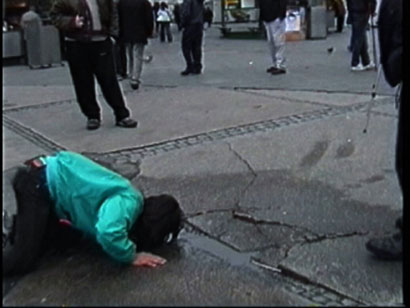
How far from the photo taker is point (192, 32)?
1187 centimetres

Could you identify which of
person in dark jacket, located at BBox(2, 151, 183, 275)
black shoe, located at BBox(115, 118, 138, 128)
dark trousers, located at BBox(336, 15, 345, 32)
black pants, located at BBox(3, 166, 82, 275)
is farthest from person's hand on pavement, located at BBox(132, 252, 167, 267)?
dark trousers, located at BBox(336, 15, 345, 32)

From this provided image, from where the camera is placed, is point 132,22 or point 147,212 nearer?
point 147,212

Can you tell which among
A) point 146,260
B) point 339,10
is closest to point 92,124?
point 146,260

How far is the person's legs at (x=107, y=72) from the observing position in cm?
712

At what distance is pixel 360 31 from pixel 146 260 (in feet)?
27.0

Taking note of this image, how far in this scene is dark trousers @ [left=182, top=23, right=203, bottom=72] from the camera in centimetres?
1187

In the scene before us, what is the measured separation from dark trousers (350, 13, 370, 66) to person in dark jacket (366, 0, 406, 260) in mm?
7476

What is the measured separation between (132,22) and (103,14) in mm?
3190

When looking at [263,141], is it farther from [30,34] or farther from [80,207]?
[30,34]

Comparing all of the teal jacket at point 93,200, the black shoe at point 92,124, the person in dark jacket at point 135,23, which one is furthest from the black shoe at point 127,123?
the teal jacket at point 93,200

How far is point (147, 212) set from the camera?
405cm

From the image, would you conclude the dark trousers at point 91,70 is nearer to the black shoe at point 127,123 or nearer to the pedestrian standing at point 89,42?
the pedestrian standing at point 89,42

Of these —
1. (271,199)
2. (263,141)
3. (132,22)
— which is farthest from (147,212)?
(132,22)

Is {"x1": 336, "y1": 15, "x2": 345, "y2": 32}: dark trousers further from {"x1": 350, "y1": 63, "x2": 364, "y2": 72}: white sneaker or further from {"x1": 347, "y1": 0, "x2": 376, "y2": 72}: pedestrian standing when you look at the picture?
{"x1": 350, "y1": 63, "x2": 364, "y2": 72}: white sneaker
